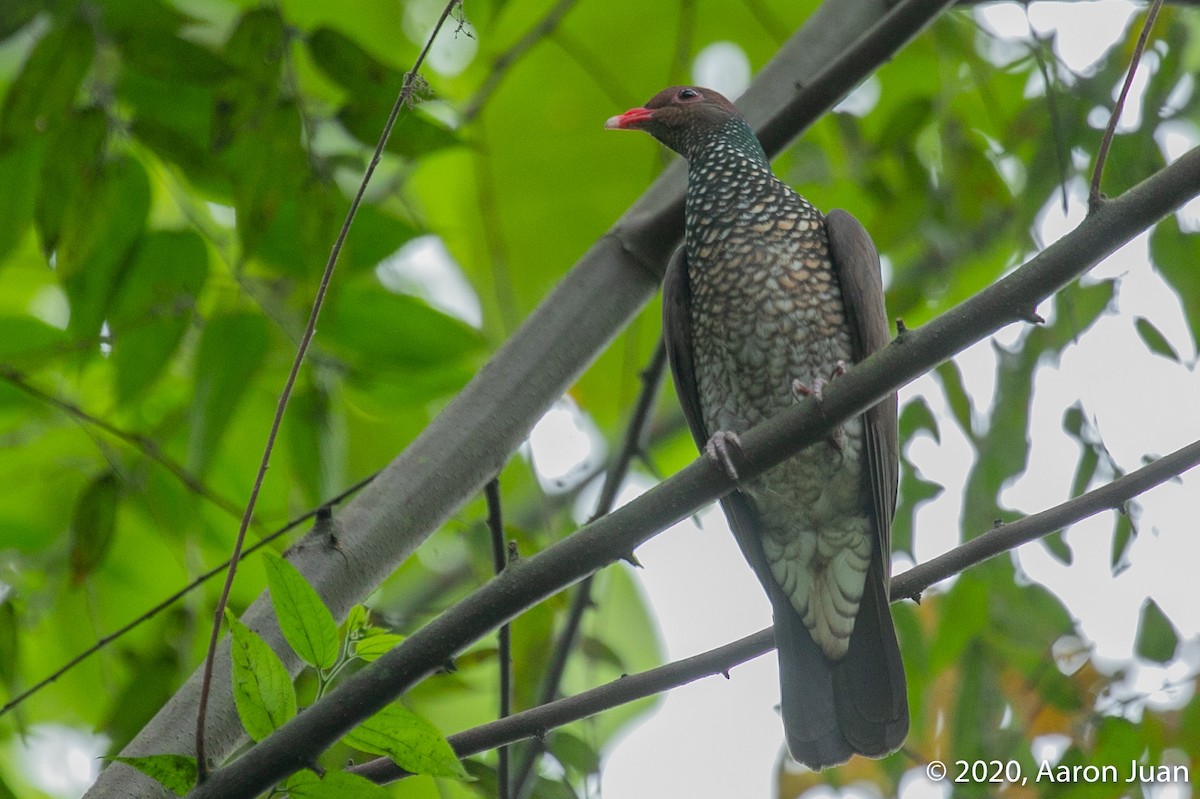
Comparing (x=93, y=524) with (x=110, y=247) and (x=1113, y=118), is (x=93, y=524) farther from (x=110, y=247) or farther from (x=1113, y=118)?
(x=1113, y=118)

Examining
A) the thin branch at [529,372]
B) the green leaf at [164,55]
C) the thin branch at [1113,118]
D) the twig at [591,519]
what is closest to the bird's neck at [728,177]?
the thin branch at [529,372]

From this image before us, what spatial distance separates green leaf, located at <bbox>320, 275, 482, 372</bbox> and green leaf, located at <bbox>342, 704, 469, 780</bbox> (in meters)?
1.36

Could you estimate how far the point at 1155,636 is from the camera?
256 cm

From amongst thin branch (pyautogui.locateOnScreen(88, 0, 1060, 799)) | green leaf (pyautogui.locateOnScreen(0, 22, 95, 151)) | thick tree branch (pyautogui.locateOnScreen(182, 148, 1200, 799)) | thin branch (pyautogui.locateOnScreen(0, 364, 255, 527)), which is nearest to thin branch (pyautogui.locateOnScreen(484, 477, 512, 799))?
thin branch (pyautogui.locateOnScreen(88, 0, 1060, 799))

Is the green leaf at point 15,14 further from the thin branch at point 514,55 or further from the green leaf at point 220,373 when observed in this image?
the thin branch at point 514,55

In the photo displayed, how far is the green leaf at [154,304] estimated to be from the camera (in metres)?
2.63

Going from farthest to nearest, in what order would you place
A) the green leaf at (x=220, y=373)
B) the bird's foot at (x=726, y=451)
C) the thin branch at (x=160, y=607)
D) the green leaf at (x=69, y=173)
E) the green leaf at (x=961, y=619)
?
the green leaf at (x=961, y=619) → the green leaf at (x=220, y=373) → the green leaf at (x=69, y=173) → the thin branch at (x=160, y=607) → the bird's foot at (x=726, y=451)

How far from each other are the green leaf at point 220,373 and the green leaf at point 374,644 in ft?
3.08

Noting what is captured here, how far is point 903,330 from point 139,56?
165cm

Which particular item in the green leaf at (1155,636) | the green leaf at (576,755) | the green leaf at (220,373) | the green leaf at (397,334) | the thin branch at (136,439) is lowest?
the green leaf at (576,755)

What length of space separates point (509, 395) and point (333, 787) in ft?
3.35

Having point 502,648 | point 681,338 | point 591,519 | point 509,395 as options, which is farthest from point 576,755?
point 681,338

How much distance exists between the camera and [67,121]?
2.45m

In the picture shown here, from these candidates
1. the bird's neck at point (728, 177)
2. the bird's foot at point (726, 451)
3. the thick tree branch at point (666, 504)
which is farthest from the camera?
the bird's neck at point (728, 177)
